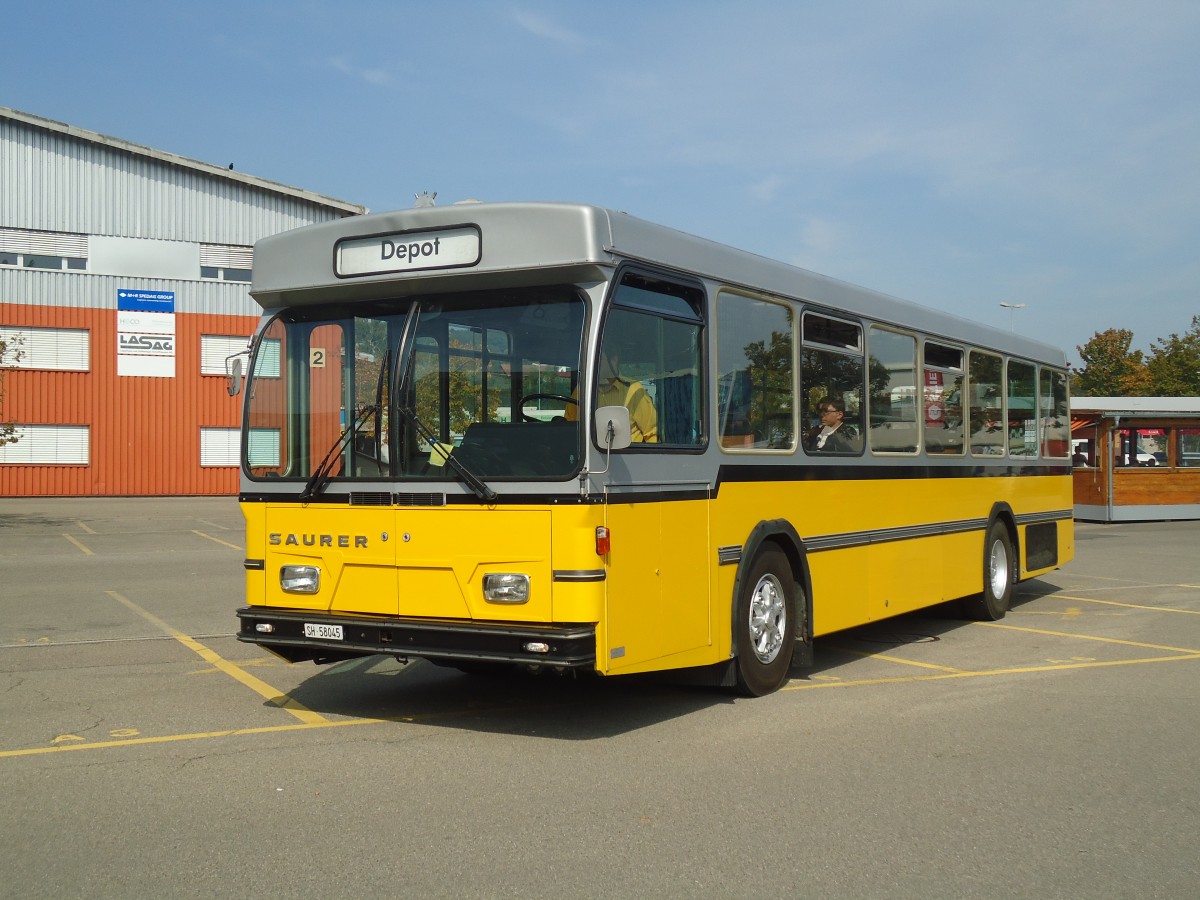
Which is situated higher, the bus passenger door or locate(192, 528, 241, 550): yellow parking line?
the bus passenger door

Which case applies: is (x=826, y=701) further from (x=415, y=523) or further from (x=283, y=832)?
(x=283, y=832)

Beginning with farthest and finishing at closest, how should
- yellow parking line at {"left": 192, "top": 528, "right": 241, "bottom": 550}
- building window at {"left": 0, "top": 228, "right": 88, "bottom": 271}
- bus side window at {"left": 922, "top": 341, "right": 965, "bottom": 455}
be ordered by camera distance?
building window at {"left": 0, "top": 228, "right": 88, "bottom": 271}
yellow parking line at {"left": 192, "top": 528, "right": 241, "bottom": 550}
bus side window at {"left": 922, "top": 341, "right": 965, "bottom": 455}

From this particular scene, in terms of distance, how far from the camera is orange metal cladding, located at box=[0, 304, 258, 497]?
39.9m

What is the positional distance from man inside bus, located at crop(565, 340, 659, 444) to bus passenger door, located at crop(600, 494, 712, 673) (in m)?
0.39

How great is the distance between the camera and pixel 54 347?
4025 cm

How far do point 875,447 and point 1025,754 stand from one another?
3639mm

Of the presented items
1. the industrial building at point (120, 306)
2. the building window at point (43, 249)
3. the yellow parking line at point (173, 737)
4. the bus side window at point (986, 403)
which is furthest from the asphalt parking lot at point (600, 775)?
the building window at point (43, 249)

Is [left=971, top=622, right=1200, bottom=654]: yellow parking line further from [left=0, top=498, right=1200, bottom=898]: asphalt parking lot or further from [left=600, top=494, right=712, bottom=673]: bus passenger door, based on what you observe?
[left=600, top=494, right=712, bottom=673]: bus passenger door

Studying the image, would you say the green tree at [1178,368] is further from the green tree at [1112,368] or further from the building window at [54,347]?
the building window at [54,347]

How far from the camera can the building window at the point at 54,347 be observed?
Answer: 39750mm

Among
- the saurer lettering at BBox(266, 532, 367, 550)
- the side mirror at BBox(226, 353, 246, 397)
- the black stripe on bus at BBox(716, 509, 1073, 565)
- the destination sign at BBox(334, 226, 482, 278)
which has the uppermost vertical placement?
the destination sign at BBox(334, 226, 482, 278)

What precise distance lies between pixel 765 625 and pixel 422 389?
2.83 meters

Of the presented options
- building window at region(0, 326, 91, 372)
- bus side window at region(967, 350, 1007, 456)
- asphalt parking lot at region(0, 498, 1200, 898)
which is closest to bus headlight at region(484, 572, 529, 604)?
asphalt parking lot at region(0, 498, 1200, 898)

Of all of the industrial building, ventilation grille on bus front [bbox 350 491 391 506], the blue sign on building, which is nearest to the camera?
ventilation grille on bus front [bbox 350 491 391 506]
